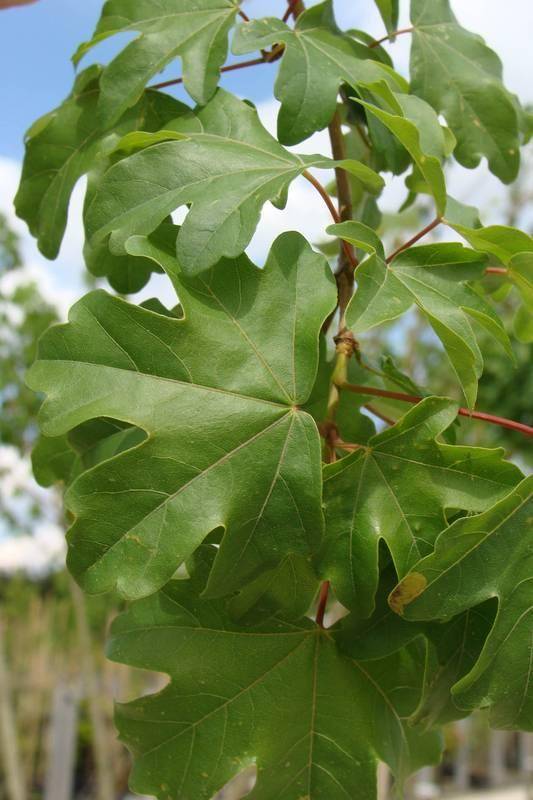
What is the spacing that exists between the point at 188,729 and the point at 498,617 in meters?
Answer: 0.35

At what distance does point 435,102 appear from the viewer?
1.13 metres

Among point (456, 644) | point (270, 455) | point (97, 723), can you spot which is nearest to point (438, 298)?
point (270, 455)

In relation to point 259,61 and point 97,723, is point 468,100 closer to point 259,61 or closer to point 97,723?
point 259,61

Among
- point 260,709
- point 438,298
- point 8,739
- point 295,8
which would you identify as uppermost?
point 295,8

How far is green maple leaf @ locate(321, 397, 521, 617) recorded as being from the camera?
0.80 metres

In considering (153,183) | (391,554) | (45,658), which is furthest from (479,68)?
(45,658)

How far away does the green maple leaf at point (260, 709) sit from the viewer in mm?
896

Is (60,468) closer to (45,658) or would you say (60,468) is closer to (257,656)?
(257,656)

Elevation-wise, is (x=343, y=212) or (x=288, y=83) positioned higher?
(x=288, y=83)

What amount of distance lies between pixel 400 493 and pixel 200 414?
0.20m

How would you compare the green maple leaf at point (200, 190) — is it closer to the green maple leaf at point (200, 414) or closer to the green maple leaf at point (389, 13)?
the green maple leaf at point (200, 414)

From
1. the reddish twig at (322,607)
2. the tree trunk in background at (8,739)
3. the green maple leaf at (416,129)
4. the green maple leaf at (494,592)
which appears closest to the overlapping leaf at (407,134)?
the green maple leaf at (416,129)

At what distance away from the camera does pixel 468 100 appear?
44.8 inches

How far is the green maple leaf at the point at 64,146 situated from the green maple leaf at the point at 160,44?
0.12 ft
